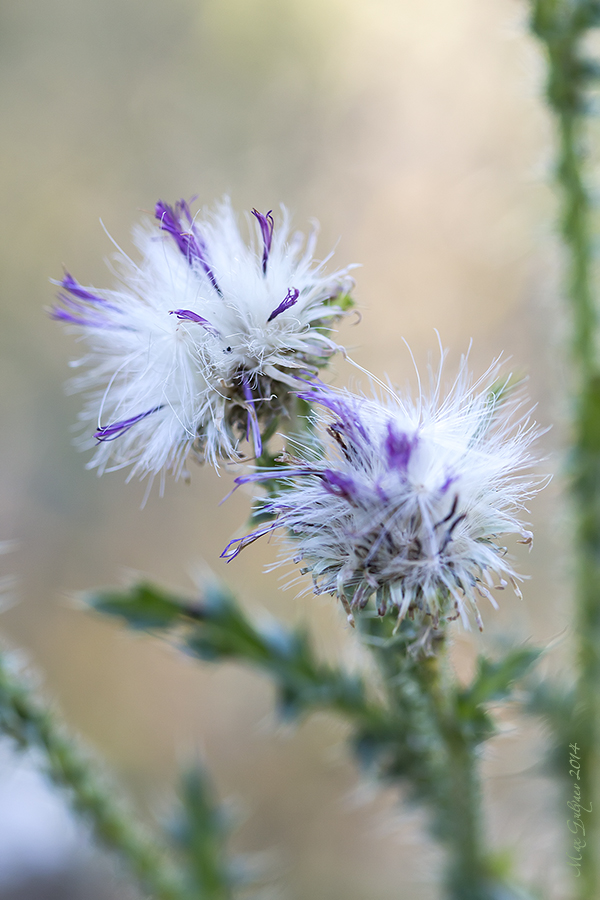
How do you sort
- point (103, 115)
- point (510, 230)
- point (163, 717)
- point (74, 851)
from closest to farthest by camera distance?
1. point (510, 230)
2. point (74, 851)
3. point (163, 717)
4. point (103, 115)

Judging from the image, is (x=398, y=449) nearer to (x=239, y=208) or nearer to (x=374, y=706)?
(x=374, y=706)

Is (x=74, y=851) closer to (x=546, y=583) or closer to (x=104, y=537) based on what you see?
(x=104, y=537)

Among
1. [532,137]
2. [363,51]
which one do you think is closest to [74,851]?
[532,137]

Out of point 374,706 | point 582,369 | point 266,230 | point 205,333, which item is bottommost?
point 374,706

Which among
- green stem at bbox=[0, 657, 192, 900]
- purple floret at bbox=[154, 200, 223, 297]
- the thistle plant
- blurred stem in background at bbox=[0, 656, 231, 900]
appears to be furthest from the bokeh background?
purple floret at bbox=[154, 200, 223, 297]

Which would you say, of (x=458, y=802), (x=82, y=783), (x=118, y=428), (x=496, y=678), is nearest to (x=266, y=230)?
(x=118, y=428)

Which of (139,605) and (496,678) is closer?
(496,678)

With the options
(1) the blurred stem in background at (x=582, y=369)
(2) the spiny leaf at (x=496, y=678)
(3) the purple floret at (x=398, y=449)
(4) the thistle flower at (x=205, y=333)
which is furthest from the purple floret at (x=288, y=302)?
(1) the blurred stem in background at (x=582, y=369)
